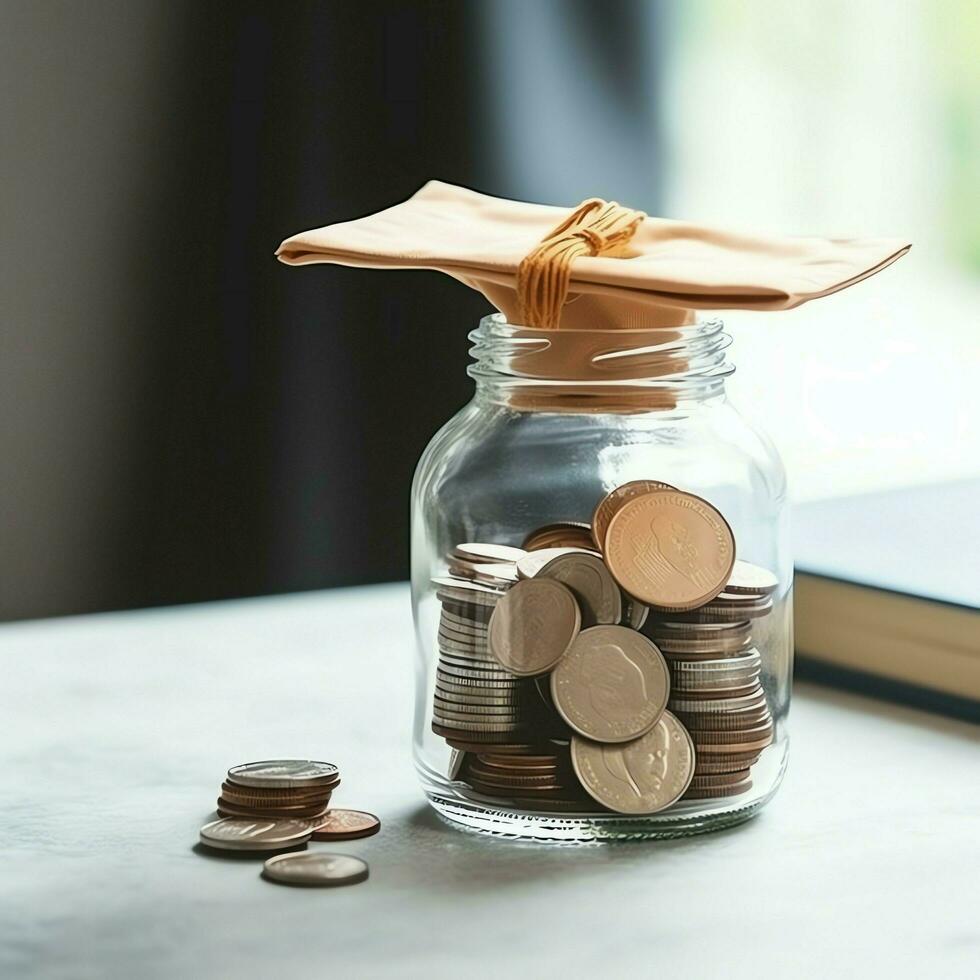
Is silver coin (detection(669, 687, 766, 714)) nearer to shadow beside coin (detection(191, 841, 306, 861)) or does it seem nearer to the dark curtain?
shadow beside coin (detection(191, 841, 306, 861))

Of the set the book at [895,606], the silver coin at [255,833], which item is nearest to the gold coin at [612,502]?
the silver coin at [255,833]

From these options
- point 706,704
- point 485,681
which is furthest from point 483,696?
point 706,704

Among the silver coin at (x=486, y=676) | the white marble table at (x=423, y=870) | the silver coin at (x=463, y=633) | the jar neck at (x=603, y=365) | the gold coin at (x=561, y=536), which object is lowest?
the white marble table at (x=423, y=870)

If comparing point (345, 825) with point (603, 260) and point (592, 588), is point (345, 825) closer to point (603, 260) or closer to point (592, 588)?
point (592, 588)

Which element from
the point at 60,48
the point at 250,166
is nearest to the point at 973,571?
the point at 250,166

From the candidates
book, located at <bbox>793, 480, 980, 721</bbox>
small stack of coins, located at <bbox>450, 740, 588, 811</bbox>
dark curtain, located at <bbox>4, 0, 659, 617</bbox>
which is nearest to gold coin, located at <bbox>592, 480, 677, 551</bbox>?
small stack of coins, located at <bbox>450, 740, 588, 811</bbox>

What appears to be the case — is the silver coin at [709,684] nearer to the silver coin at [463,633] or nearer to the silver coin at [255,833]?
the silver coin at [463,633]

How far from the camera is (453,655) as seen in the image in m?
0.86

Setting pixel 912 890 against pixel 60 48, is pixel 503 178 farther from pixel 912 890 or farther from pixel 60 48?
pixel 912 890

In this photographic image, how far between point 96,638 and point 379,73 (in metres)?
0.69

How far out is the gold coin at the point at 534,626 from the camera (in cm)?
83

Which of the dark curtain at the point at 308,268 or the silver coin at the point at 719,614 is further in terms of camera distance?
the dark curtain at the point at 308,268

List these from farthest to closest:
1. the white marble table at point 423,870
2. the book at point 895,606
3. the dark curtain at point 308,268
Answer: the dark curtain at point 308,268
the book at point 895,606
the white marble table at point 423,870

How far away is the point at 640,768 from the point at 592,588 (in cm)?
9
